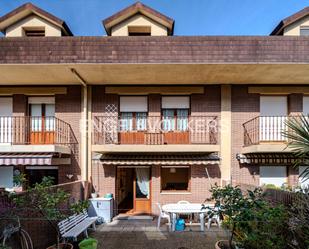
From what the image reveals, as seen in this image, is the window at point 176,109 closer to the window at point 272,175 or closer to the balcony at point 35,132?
the window at point 272,175

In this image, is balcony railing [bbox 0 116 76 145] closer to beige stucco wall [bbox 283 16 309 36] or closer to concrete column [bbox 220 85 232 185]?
concrete column [bbox 220 85 232 185]

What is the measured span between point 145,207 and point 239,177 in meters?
4.97

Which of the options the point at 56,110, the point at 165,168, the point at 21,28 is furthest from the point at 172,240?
the point at 21,28

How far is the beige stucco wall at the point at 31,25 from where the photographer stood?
45.6 feet

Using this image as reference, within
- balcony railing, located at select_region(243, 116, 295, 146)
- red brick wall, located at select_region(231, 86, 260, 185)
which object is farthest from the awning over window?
red brick wall, located at select_region(231, 86, 260, 185)

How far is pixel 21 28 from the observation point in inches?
548

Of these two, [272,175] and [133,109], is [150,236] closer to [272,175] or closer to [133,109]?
[133,109]

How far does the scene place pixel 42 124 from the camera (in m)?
13.7

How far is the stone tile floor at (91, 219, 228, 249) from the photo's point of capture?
9216 millimetres

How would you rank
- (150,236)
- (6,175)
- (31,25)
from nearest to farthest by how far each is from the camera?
1. (150,236)
2. (6,175)
3. (31,25)

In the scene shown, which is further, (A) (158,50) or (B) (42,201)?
(A) (158,50)

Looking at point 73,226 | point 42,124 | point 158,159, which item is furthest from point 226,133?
point 42,124

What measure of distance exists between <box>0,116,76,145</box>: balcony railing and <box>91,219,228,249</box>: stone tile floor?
16.1 feet

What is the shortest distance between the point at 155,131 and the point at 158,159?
1458mm
